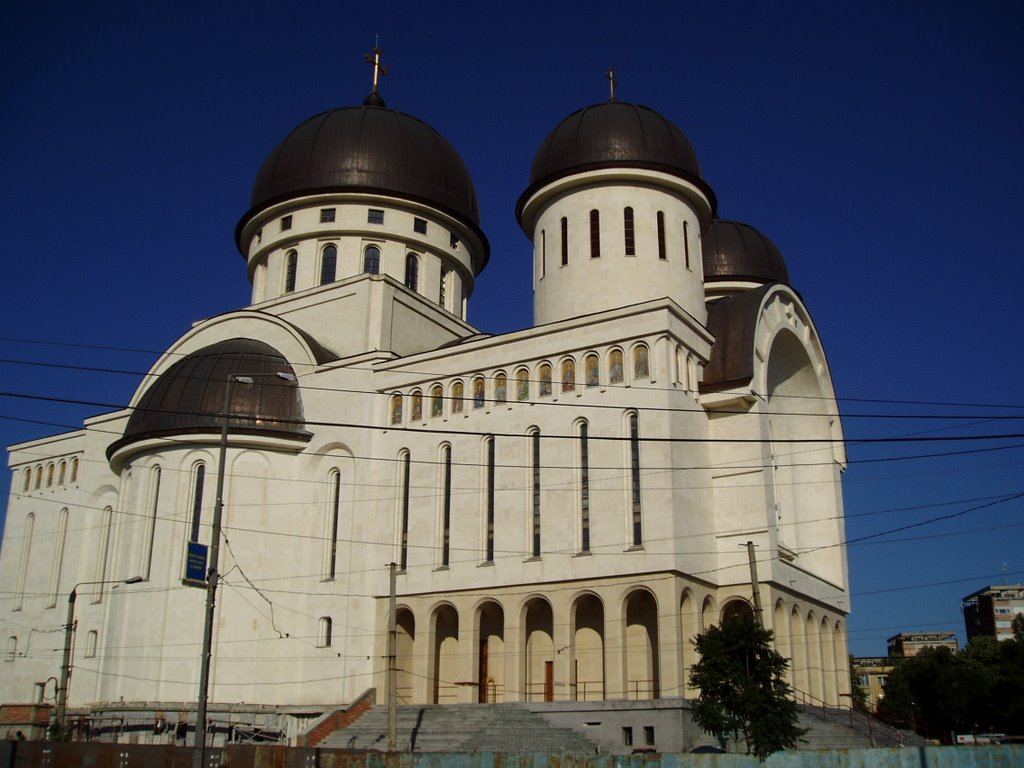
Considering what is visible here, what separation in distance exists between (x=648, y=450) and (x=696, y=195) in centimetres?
1160

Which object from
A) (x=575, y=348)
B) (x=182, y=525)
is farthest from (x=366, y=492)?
(x=575, y=348)

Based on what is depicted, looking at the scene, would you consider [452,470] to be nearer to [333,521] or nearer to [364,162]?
[333,521]

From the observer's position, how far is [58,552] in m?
41.1

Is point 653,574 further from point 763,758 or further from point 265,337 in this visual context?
point 265,337

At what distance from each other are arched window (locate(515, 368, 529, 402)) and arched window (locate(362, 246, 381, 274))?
33.9ft

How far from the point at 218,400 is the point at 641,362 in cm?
1369

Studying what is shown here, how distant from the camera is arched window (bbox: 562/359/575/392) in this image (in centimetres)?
3069

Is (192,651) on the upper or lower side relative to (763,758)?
upper

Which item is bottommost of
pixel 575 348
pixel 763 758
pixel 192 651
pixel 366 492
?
pixel 763 758

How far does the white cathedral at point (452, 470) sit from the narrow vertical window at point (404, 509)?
103mm

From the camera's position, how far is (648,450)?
94.2 feet

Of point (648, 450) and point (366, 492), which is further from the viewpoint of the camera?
point (366, 492)

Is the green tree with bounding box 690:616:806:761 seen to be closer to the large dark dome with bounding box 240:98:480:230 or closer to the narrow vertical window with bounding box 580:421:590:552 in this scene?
the narrow vertical window with bounding box 580:421:590:552

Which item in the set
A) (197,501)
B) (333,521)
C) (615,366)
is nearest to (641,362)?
(615,366)
